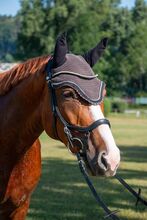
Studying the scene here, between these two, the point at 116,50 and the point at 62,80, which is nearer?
the point at 62,80

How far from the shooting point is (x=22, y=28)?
67.4 meters

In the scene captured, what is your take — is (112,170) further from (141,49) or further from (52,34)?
(141,49)

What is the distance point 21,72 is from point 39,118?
456mm

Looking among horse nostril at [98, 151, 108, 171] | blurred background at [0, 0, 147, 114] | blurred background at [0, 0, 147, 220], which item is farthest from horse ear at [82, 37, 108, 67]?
blurred background at [0, 0, 147, 114]

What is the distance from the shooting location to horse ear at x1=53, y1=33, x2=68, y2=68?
3.62 meters

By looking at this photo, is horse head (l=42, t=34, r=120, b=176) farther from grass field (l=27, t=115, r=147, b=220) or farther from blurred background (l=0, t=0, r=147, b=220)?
blurred background (l=0, t=0, r=147, b=220)

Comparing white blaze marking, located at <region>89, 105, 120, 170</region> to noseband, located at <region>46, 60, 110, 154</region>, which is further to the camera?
noseband, located at <region>46, 60, 110, 154</region>

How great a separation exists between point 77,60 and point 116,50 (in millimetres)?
74352

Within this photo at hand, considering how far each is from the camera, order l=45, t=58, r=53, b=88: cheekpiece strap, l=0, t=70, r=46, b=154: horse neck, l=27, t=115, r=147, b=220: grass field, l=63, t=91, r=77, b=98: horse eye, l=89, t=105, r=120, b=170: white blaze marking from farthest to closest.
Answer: l=27, t=115, r=147, b=220: grass field, l=0, t=70, r=46, b=154: horse neck, l=45, t=58, r=53, b=88: cheekpiece strap, l=63, t=91, r=77, b=98: horse eye, l=89, t=105, r=120, b=170: white blaze marking

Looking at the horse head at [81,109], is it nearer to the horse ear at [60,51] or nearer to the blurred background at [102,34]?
the horse ear at [60,51]

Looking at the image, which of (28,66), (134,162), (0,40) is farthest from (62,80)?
(0,40)

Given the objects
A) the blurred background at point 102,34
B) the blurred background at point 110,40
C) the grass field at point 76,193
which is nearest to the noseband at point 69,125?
the grass field at point 76,193

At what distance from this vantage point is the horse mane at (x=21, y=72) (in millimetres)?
4125

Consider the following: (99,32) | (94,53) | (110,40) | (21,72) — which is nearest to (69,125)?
(94,53)
